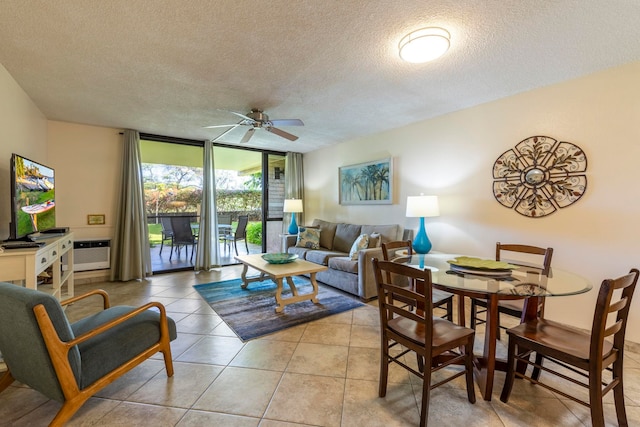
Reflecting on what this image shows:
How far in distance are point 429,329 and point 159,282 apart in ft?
13.5

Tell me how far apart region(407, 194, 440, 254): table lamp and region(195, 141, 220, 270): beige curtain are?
11.1 ft

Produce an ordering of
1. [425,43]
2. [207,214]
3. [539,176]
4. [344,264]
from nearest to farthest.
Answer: [425,43] → [539,176] → [344,264] → [207,214]

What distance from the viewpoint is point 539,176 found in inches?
111

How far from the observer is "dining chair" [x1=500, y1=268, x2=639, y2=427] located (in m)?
1.35

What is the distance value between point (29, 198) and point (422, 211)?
12.7 feet

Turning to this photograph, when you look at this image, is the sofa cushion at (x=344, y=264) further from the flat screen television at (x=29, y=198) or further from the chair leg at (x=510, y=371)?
the flat screen television at (x=29, y=198)

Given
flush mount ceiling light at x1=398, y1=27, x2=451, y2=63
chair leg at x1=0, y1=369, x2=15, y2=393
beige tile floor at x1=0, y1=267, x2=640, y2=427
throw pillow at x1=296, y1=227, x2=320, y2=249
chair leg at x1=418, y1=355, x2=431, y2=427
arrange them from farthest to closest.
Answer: throw pillow at x1=296, y1=227, x2=320, y2=249 < flush mount ceiling light at x1=398, y1=27, x2=451, y2=63 < chair leg at x1=0, y1=369, x2=15, y2=393 < beige tile floor at x1=0, y1=267, x2=640, y2=427 < chair leg at x1=418, y1=355, x2=431, y2=427

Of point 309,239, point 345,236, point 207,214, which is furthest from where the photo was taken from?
point 207,214

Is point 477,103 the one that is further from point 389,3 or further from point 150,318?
point 150,318

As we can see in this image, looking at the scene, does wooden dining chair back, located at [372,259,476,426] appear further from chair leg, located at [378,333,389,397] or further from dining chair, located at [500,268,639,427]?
dining chair, located at [500,268,639,427]

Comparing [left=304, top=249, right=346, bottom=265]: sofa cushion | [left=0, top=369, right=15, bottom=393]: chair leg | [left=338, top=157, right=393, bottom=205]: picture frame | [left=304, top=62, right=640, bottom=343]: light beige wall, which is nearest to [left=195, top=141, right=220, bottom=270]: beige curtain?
[left=304, top=249, right=346, bottom=265]: sofa cushion

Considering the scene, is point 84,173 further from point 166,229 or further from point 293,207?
point 293,207

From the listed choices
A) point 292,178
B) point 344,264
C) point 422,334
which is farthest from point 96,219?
point 422,334

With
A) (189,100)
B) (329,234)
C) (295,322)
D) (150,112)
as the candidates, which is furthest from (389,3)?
(329,234)
